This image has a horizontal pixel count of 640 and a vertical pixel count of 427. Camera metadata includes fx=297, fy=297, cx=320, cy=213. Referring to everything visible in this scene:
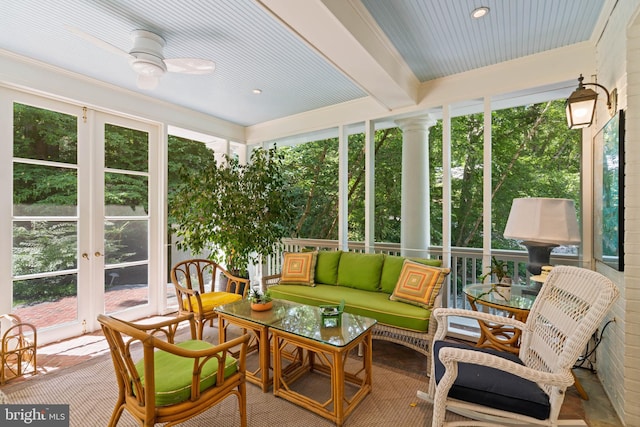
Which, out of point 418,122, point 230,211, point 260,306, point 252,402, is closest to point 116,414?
point 252,402

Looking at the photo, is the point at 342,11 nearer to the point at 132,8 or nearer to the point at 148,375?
the point at 132,8

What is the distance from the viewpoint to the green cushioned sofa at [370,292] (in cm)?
253

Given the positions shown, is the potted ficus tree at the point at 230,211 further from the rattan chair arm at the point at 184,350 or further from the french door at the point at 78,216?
the rattan chair arm at the point at 184,350

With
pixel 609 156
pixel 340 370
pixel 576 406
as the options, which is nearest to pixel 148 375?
pixel 340 370

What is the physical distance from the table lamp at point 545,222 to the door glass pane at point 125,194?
13.7 feet

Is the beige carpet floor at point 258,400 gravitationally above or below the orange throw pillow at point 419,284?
below

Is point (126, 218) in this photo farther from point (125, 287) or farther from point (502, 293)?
point (502, 293)

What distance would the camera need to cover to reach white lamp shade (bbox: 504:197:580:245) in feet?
7.23

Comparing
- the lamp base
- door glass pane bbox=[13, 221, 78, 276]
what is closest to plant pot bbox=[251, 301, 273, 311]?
the lamp base

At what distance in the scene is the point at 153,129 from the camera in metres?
4.01

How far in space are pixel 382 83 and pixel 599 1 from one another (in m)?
1.60

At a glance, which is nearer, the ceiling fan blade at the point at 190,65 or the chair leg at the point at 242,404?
the chair leg at the point at 242,404

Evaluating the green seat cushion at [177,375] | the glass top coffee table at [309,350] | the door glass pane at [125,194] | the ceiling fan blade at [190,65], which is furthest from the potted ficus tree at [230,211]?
the green seat cushion at [177,375]

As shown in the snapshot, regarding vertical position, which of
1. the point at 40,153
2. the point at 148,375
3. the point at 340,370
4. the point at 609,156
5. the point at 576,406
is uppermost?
the point at 40,153
